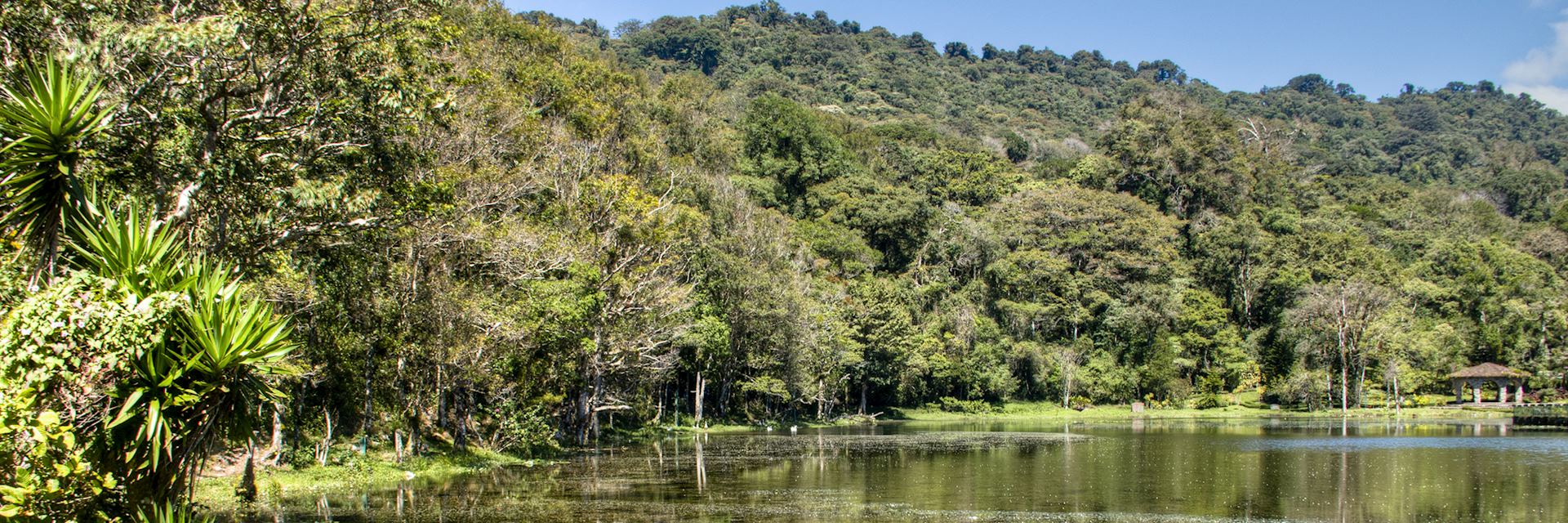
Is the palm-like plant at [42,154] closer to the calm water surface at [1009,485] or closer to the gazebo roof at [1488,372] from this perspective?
the calm water surface at [1009,485]

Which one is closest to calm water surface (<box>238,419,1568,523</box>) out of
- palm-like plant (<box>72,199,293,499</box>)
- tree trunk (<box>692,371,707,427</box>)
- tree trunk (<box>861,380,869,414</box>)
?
tree trunk (<box>692,371,707,427</box>)

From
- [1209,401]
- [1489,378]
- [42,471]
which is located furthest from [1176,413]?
[42,471]

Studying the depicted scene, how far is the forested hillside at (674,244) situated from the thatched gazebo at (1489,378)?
6.73 feet

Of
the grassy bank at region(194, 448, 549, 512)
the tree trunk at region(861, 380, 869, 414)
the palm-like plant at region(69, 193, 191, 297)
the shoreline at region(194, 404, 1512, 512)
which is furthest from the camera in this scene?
the tree trunk at region(861, 380, 869, 414)

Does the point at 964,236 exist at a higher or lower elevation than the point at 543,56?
lower

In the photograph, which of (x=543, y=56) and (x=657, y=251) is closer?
(x=657, y=251)

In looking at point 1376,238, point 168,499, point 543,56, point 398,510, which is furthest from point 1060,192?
point 168,499

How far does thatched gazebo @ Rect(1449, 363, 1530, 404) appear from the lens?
7250cm

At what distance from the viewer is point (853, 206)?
82438mm

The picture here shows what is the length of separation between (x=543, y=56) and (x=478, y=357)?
27737 mm

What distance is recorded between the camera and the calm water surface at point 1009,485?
20578mm

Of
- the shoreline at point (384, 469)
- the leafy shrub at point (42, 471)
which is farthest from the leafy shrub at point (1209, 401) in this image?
the leafy shrub at point (42, 471)

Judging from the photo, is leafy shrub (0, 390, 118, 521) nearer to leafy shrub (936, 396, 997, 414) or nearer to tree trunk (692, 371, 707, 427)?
tree trunk (692, 371, 707, 427)

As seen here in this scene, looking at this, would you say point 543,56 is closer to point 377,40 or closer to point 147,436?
point 377,40
